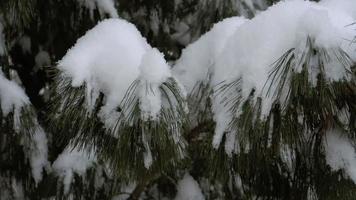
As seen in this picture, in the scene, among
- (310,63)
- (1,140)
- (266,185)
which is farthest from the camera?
(1,140)

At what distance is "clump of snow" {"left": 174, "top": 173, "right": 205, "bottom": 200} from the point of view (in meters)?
1.54

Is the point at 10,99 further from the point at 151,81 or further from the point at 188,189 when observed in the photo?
the point at 188,189

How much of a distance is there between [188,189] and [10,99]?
28.5 inches

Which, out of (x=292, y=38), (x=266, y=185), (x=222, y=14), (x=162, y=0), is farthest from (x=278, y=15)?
(x=162, y=0)

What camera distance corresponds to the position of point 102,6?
4.41 ft

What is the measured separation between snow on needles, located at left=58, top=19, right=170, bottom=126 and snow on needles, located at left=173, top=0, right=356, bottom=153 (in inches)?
5.2

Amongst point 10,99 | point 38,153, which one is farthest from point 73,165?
point 10,99

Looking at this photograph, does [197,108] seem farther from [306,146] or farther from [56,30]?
[56,30]

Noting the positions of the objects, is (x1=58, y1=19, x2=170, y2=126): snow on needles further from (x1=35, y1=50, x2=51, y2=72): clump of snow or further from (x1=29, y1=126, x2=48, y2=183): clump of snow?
(x1=35, y1=50, x2=51, y2=72): clump of snow

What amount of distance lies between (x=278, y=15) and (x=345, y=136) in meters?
0.26

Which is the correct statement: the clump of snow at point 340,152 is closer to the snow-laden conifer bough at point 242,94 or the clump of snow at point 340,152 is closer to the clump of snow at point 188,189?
the snow-laden conifer bough at point 242,94

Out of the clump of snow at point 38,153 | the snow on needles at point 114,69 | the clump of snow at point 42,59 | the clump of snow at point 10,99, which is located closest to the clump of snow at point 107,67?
the snow on needles at point 114,69

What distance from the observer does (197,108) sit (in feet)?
3.16

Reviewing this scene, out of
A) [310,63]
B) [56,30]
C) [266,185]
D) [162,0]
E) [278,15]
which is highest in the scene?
[162,0]
